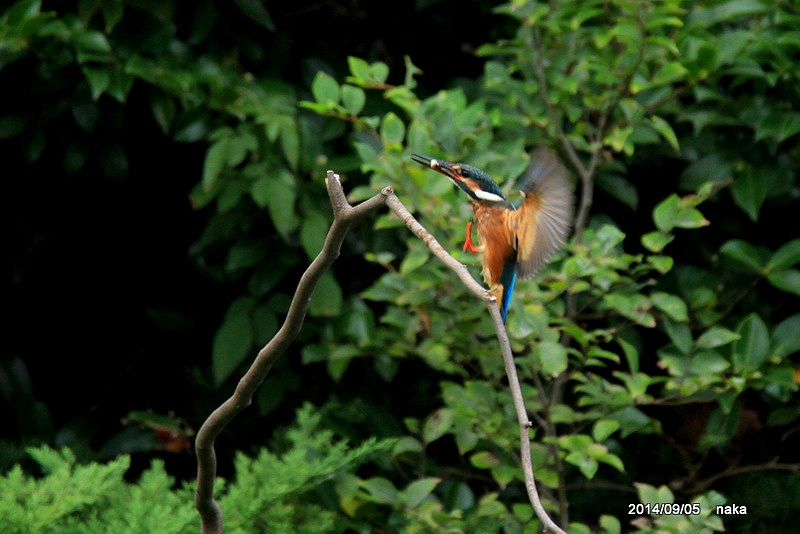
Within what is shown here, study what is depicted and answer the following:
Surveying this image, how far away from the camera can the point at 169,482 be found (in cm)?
206

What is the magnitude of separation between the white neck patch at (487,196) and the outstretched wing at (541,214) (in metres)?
0.04

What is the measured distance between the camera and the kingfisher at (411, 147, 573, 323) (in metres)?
1.68

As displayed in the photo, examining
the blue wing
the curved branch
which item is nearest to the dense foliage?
the blue wing

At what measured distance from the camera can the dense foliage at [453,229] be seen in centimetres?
225

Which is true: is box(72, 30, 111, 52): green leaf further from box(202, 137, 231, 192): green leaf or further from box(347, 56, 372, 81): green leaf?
box(347, 56, 372, 81): green leaf

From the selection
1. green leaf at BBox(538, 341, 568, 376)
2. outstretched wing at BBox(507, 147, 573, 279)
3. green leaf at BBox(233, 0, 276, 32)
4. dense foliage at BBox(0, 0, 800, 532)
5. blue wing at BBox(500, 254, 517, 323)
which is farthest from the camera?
green leaf at BBox(233, 0, 276, 32)

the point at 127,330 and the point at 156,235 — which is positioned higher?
the point at 156,235

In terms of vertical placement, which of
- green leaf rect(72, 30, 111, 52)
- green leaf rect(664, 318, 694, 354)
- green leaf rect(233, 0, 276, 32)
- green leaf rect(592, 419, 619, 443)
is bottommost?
green leaf rect(592, 419, 619, 443)

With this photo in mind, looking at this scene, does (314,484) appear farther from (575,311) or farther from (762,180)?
(762,180)

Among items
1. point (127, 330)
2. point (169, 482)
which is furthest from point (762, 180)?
point (127, 330)

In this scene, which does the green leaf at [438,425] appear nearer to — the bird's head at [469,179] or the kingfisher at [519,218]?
the kingfisher at [519,218]

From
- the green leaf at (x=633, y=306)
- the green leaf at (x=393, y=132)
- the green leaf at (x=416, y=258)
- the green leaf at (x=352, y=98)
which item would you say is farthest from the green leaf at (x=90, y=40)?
the green leaf at (x=633, y=306)

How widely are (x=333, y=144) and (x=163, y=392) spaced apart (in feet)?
3.65

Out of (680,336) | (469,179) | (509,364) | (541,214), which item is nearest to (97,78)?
(469,179)
